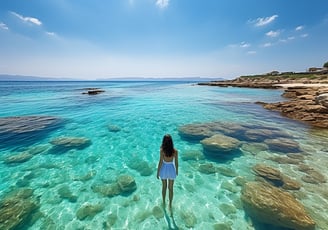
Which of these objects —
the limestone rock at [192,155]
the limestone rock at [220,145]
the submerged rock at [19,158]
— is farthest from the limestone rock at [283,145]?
the submerged rock at [19,158]

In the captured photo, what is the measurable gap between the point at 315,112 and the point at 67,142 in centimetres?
Answer: 2057

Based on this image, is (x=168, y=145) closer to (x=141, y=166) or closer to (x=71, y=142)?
(x=141, y=166)

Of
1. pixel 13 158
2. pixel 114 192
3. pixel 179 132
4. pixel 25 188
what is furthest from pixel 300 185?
→ pixel 13 158

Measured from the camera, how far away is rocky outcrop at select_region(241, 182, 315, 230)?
4.55 m

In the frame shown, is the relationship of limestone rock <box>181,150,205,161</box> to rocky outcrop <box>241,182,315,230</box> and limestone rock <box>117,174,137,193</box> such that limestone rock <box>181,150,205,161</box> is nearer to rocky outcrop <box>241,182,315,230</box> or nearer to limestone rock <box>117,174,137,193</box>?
limestone rock <box>117,174,137,193</box>

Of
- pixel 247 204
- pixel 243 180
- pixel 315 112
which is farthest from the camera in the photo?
pixel 315 112

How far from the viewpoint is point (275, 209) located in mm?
4852

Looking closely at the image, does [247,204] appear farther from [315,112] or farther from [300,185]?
[315,112]

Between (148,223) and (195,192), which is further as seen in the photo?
(195,192)

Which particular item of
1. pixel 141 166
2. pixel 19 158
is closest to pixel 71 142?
pixel 19 158

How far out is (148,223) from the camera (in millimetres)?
5078

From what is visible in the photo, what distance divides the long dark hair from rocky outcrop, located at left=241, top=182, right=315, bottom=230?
9.90 ft

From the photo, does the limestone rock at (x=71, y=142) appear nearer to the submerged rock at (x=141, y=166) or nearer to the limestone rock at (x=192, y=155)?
the submerged rock at (x=141, y=166)

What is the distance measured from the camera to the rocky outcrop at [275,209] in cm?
455
